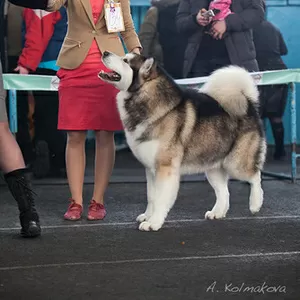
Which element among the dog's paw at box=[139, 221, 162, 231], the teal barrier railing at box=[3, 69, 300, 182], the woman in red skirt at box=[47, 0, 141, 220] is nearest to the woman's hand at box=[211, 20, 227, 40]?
the teal barrier railing at box=[3, 69, 300, 182]

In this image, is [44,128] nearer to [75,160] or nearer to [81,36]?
[75,160]

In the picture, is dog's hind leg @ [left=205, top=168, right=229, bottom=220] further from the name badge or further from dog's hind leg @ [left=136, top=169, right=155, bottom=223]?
the name badge

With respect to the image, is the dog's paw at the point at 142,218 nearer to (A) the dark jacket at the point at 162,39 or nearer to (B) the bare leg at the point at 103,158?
(B) the bare leg at the point at 103,158

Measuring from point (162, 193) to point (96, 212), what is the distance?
65 cm

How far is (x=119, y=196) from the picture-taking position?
619 centimetres

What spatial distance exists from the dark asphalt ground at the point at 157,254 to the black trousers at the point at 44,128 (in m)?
1.18

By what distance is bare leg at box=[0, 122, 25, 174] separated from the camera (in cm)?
447

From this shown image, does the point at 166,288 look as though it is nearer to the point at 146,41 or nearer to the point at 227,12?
the point at 227,12

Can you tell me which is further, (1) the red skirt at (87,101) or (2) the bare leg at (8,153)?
(1) the red skirt at (87,101)

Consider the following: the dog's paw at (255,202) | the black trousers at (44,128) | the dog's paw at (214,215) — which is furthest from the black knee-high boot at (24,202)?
the black trousers at (44,128)

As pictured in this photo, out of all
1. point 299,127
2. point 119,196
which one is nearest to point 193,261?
point 119,196

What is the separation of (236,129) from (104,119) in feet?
2.97

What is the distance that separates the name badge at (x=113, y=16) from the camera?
4.92 meters

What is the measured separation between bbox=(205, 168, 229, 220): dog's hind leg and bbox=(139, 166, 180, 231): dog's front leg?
0.54 metres
